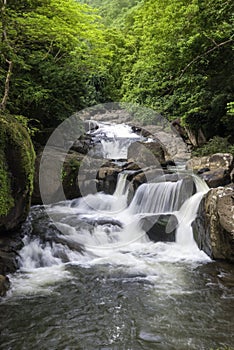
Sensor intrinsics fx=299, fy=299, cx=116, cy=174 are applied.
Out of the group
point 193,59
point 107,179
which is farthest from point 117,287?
point 193,59

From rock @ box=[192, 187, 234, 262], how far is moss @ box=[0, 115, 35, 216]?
369 centimetres

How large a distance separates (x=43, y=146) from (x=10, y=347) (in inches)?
310

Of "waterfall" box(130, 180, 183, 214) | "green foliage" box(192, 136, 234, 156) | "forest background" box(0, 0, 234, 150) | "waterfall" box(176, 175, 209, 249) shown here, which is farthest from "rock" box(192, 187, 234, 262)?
"green foliage" box(192, 136, 234, 156)

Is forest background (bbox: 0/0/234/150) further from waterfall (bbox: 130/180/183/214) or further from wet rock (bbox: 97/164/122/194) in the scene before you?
waterfall (bbox: 130/180/183/214)

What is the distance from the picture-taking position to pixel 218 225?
5.57m

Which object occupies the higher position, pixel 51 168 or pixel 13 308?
pixel 51 168

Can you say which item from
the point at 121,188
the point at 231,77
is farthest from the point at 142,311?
the point at 231,77

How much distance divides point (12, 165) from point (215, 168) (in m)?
6.06

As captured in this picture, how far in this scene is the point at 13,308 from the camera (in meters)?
4.07

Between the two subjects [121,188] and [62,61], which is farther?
[62,61]

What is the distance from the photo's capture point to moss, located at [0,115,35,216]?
5.50 metres

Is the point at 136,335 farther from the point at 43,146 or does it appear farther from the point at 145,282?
the point at 43,146

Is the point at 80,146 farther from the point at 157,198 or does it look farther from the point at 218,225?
the point at 218,225

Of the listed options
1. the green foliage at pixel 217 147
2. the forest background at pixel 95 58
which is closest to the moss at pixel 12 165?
the forest background at pixel 95 58
